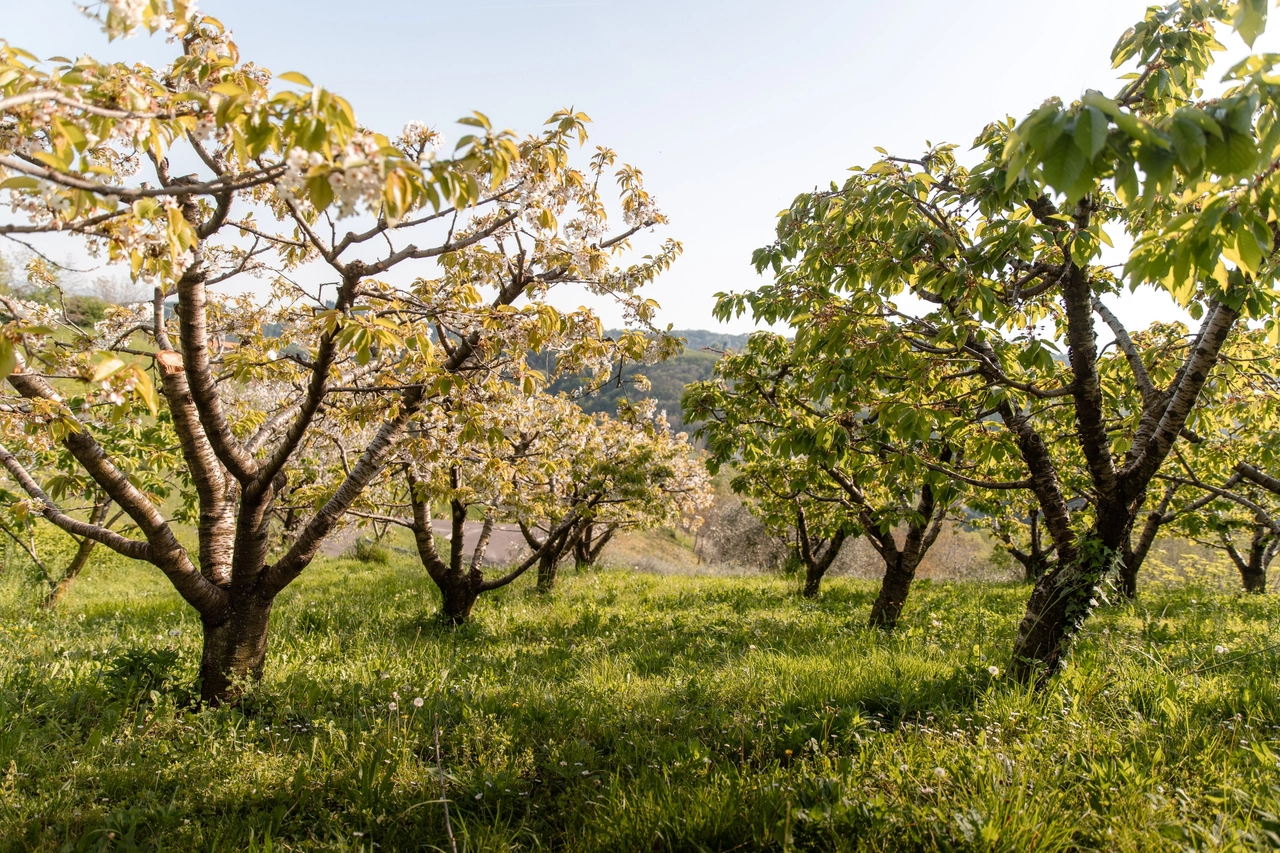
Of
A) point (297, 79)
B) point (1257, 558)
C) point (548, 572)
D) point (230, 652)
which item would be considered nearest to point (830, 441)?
point (297, 79)

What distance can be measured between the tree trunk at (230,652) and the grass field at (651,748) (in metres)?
0.21

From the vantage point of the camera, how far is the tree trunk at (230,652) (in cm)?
448

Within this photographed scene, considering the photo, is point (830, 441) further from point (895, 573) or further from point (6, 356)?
point (895, 573)

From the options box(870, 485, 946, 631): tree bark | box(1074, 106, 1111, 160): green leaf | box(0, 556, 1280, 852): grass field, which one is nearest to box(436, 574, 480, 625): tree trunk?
box(0, 556, 1280, 852): grass field

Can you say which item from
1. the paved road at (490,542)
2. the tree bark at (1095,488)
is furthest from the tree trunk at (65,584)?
the tree bark at (1095,488)

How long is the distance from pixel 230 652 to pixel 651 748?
11.2ft

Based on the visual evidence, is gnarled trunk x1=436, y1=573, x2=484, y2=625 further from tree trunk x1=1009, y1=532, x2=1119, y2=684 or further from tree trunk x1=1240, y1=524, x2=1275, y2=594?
tree trunk x1=1240, y1=524, x2=1275, y2=594

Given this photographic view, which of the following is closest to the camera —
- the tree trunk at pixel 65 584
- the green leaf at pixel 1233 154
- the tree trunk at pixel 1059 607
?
the green leaf at pixel 1233 154

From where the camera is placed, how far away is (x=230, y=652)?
179 inches

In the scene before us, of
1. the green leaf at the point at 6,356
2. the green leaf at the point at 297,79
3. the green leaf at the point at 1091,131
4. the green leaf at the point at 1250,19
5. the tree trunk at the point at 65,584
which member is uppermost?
the green leaf at the point at 1250,19

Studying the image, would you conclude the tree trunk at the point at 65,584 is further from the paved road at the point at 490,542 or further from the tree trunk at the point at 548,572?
the tree trunk at the point at 548,572

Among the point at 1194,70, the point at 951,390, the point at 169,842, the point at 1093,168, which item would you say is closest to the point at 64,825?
the point at 169,842

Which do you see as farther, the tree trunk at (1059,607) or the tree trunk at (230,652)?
the tree trunk at (230,652)

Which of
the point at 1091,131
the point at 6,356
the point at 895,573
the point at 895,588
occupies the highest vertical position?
the point at 1091,131
